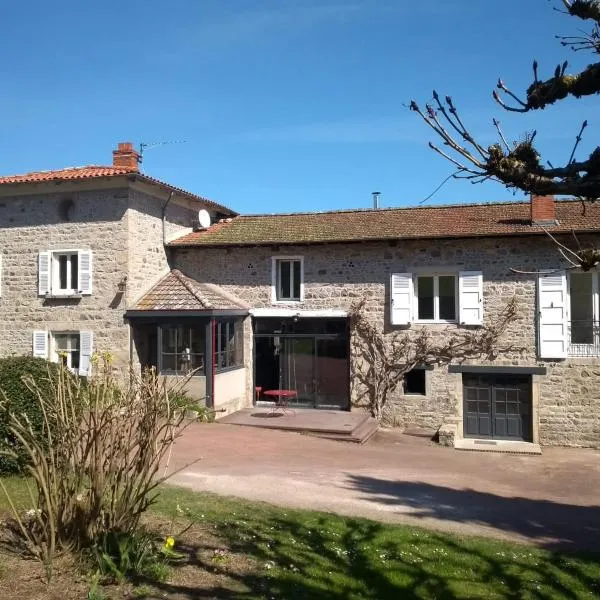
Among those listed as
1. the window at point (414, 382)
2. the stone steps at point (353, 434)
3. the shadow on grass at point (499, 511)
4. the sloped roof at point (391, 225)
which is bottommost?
the shadow on grass at point (499, 511)

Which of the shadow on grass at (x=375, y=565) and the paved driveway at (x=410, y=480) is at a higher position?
the shadow on grass at (x=375, y=565)

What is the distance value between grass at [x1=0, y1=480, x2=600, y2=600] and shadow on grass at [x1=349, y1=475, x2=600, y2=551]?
0.93m

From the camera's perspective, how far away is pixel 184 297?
1627 cm

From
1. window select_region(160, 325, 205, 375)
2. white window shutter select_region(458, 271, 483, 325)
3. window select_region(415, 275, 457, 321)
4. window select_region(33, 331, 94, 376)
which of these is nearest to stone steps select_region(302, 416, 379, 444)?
window select_region(415, 275, 457, 321)

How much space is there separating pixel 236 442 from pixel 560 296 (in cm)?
847

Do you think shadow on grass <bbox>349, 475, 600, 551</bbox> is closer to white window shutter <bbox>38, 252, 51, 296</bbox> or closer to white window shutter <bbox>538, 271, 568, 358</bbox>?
white window shutter <bbox>538, 271, 568, 358</bbox>

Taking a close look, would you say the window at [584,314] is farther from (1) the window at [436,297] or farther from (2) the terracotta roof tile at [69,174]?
(2) the terracotta roof tile at [69,174]

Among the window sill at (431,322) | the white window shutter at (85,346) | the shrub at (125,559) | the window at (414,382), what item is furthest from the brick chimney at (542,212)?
the shrub at (125,559)

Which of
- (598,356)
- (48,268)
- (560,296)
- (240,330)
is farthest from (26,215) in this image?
(598,356)

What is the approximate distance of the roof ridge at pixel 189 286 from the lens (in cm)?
1590

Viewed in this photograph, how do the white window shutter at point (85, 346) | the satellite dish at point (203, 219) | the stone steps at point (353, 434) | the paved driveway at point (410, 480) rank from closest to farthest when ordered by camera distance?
the paved driveway at point (410, 480) < the stone steps at point (353, 434) < the white window shutter at point (85, 346) < the satellite dish at point (203, 219)

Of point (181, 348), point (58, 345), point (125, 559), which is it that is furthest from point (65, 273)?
point (125, 559)

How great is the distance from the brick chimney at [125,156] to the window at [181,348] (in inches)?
183

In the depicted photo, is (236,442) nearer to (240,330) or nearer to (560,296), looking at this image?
(240,330)
